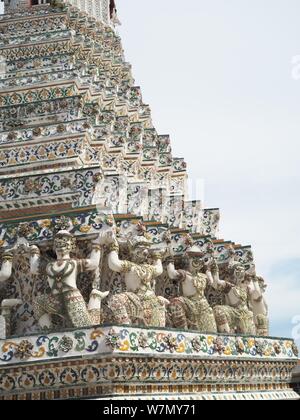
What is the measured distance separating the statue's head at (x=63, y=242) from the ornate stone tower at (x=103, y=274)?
2 cm

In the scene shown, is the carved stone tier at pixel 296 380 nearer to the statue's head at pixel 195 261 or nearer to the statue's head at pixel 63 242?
the statue's head at pixel 195 261

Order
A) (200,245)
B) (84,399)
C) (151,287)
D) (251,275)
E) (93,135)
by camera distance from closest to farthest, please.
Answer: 1. (84,399)
2. (151,287)
3. (200,245)
4. (251,275)
5. (93,135)

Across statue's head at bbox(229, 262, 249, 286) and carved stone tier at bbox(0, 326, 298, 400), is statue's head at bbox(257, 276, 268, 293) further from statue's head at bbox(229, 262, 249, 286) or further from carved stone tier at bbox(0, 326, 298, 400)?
carved stone tier at bbox(0, 326, 298, 400)

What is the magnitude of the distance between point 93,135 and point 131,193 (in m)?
2.39

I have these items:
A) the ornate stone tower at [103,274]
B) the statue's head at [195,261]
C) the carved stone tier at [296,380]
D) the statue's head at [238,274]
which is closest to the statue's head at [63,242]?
the ornate stone tower at [103,274]

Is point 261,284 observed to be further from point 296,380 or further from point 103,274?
point 103,274

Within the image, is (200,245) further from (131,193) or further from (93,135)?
(93,135)

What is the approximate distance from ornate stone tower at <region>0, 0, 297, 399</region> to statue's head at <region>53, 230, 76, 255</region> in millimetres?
16

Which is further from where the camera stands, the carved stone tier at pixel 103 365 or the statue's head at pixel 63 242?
the statue's head at pixel 63 242

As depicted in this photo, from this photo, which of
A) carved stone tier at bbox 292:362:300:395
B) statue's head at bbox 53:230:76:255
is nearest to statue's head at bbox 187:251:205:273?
statue's head at bbox 53:230:76:255

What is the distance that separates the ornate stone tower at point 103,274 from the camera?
9461 mm

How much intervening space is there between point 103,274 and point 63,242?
4.08 ft

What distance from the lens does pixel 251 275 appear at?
15.5 metres

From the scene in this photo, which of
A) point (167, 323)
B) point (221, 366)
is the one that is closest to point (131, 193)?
point (167, 323)
